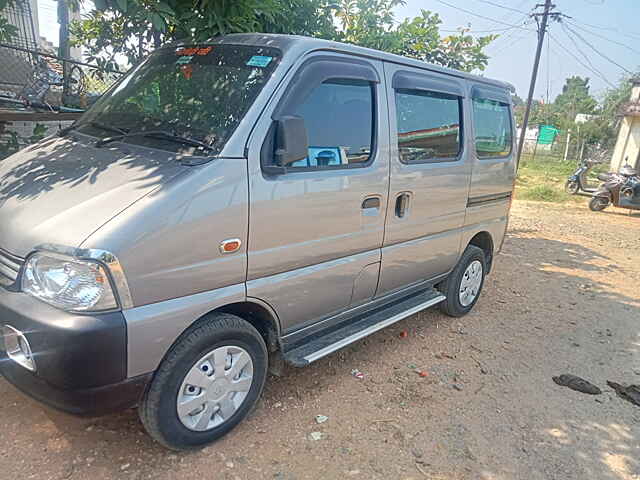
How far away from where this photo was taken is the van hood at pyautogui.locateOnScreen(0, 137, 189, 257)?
6.91 feet

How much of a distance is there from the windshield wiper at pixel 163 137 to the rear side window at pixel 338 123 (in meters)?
0.51

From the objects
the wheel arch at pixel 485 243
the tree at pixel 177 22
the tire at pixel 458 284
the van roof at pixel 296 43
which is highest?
the tree at pixel 177 22

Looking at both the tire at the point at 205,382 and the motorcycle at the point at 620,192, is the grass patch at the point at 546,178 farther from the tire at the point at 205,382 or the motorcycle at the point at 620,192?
the tire at the point at 205,382

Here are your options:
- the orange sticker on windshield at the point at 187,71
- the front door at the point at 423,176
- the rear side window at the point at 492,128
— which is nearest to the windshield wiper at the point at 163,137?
the orange sticker on windshield at the point at 187,71

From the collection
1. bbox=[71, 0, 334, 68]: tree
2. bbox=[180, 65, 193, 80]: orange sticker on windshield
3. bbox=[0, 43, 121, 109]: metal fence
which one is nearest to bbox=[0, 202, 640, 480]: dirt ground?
bbox=[180, 65, 193, 80]: orange sticker on windshield

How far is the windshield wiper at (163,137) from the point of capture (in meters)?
2.51

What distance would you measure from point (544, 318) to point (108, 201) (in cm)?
458

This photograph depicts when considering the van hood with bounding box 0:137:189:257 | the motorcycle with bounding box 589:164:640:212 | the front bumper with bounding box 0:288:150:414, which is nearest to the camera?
the front bumper with bounding box 0:288:150:414

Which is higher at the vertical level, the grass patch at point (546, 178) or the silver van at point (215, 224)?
the silver van at point (215, 224)

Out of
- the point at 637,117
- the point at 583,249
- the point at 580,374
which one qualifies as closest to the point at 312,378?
the point at 580,374

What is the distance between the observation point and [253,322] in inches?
112

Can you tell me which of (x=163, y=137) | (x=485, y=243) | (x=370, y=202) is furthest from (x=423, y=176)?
(x=163, y=137)

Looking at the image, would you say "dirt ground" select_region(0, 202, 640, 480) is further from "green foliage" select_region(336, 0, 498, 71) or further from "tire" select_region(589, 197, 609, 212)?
"tire" select_region(589, 197, 609, 212)

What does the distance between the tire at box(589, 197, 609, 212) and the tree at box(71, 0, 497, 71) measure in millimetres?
7197
